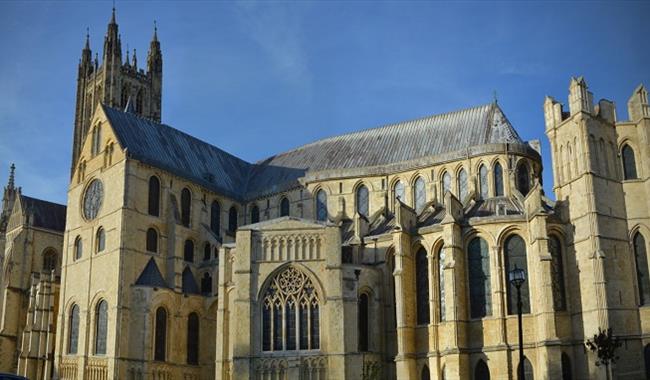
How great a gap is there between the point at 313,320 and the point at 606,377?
13984 mm

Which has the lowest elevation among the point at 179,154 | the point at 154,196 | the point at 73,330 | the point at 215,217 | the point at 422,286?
the point at 73,330

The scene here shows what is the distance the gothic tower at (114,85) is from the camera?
73.6 m

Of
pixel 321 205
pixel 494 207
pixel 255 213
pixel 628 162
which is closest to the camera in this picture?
pixel 628 162

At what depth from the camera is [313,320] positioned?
38.6 metres

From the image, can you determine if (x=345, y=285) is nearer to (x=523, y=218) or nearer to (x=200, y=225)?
(x=523, y=218)

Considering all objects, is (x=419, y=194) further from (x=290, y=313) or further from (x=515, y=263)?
(x=290, y=313)

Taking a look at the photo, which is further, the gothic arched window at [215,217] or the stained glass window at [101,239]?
the gothic arched window at [215,217]

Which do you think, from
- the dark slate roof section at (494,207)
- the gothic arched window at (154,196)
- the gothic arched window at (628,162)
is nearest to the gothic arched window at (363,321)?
the dark slate roof section at (494,207)

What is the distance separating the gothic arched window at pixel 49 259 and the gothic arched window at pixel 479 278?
35.1 metres

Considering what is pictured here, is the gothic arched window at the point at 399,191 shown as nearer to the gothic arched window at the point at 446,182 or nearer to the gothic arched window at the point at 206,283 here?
the gothic arched window at the point at 446,182

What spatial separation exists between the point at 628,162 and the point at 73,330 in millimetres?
33648

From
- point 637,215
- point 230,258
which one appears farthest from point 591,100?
point 230,258

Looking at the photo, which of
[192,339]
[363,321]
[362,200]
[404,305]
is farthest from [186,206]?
[404,305]

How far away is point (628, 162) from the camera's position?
3838 cm
